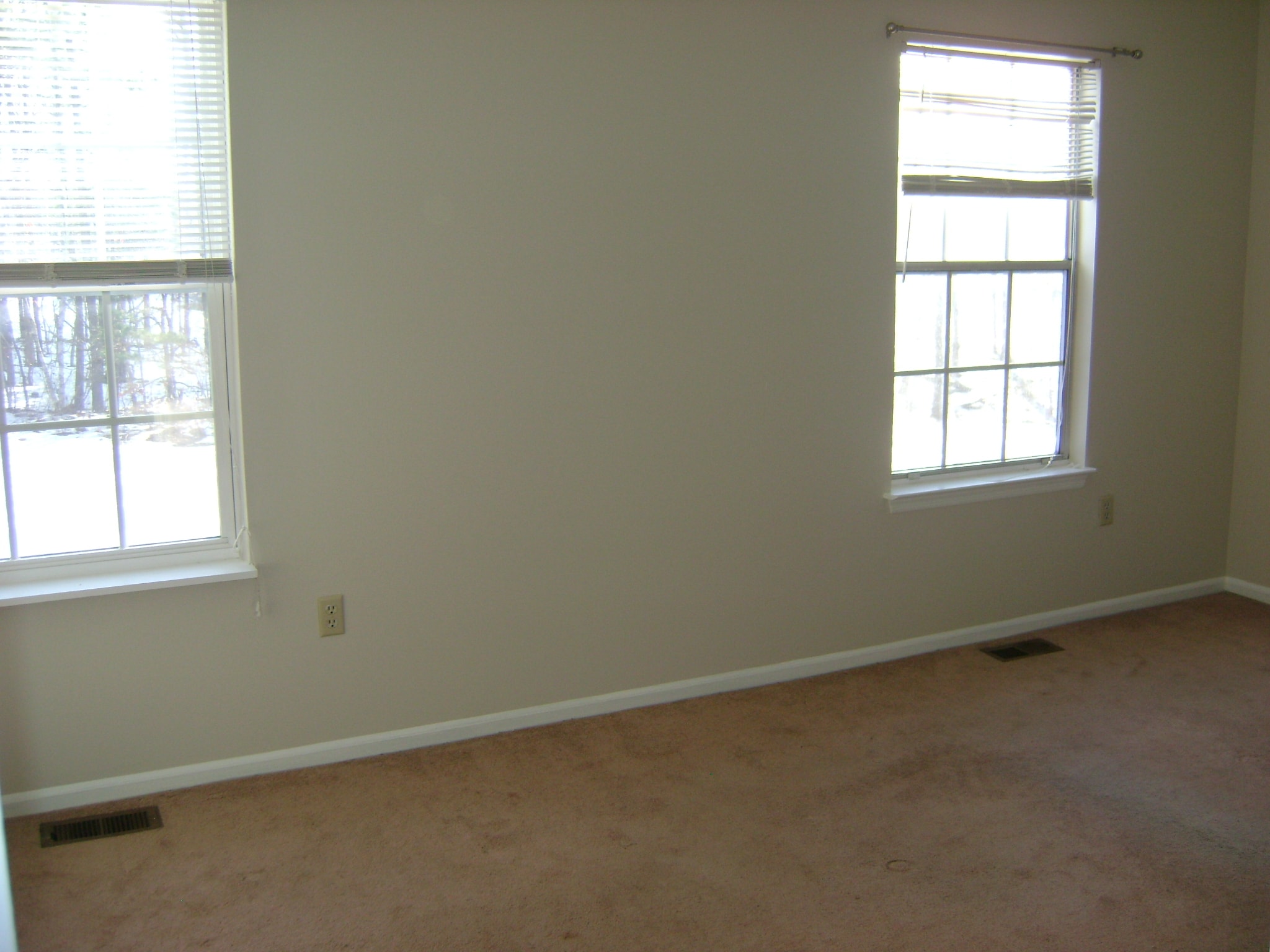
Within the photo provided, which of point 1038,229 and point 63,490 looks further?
point 1038,229

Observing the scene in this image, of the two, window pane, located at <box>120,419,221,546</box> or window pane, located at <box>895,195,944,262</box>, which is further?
window pane, located at <box>895,195,944,262</box>

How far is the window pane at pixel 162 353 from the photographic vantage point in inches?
113

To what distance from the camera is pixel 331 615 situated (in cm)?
312

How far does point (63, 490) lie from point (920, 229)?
280 cm

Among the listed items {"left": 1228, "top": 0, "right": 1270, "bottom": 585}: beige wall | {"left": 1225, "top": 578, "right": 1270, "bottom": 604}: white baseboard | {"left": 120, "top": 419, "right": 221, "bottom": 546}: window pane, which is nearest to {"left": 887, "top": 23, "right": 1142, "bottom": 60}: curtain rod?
{"left": 1228, "top": 0, "right": 1270, "bottom": 585}: beige wall

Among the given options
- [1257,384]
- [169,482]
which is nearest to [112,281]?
[169,482]

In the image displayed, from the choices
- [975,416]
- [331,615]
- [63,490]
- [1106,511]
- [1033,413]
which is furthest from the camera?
[1106,511]

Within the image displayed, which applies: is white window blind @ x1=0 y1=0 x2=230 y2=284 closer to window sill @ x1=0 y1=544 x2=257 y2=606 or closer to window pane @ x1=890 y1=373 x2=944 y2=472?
window sill @ x1=0 y1=544 x2=257 y2=606

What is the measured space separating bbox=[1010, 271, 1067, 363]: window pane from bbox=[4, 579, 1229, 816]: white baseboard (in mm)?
1023

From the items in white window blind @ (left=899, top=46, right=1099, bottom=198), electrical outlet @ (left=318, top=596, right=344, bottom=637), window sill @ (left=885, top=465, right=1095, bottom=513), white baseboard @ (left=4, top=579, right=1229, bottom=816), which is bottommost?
white baseboard @ (left=4, top=579, right=1229, bottom=816)

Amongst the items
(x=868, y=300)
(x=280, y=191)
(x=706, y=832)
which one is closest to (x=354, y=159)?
(x=280, y=191)

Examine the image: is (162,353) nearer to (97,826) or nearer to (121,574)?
(121,574)

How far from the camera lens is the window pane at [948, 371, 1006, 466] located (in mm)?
4016

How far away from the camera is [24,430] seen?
9.16 ft
